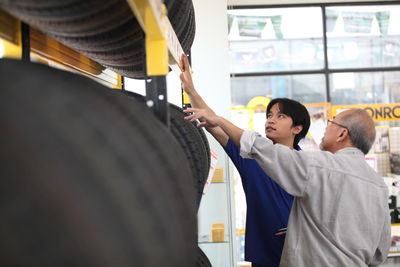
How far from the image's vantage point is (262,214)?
230 cm

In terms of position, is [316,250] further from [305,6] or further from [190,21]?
[305,6]

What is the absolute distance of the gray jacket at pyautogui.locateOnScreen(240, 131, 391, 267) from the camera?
1727 millimetres

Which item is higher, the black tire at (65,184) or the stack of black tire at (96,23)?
the stack of black tire at (96,23)

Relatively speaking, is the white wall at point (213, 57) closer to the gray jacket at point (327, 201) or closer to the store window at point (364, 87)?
the gray jacket at point (327, 201)

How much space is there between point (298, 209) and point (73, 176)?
62.3 inches

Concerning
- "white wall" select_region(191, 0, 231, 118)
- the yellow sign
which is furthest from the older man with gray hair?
the yellow sign

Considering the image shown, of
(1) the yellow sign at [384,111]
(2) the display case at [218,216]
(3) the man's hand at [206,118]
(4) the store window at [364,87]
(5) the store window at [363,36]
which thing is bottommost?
(2) the display case at [218,216]

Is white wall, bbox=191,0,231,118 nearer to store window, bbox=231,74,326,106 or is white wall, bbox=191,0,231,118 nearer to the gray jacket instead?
the gray jacket

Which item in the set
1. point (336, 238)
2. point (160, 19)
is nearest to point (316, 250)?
point (336, 238)

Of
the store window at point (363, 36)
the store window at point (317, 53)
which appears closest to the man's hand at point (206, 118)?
the store window at point (317, 53)

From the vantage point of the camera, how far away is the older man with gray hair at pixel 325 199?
172 cm

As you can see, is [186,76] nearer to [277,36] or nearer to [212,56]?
[212,56]

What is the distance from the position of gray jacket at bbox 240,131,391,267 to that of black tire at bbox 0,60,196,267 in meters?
1.27

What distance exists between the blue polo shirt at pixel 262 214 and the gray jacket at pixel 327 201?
38 centimetres
